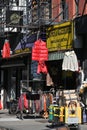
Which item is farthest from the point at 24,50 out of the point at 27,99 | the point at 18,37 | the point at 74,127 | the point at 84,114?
the point at 74,127

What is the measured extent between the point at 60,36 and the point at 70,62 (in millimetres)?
2412

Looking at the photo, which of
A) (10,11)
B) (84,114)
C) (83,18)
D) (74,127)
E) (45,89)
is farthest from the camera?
(10,11)

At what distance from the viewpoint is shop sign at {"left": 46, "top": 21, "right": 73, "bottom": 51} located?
22938mm

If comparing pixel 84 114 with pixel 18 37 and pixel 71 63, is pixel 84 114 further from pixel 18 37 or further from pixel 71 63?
pixel 18 37

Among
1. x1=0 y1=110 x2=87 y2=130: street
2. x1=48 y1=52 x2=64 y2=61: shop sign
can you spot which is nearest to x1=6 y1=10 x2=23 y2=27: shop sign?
x1=48 y1=52 x2=64 y2=61: shop sign

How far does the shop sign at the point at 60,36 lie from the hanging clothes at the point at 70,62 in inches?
31.1

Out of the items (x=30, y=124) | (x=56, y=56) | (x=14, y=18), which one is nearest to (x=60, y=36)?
(x=56, y=56)

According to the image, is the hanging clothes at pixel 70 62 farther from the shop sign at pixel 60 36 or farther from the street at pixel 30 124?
the street at pixel 30 124

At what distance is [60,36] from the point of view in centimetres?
2386

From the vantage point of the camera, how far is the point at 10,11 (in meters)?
28.0

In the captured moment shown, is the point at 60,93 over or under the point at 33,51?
under

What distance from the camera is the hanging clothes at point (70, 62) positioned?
71.8 ft

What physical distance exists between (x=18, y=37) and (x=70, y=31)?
23.7 ft

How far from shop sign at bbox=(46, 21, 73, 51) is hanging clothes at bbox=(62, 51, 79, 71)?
79 centimetres
